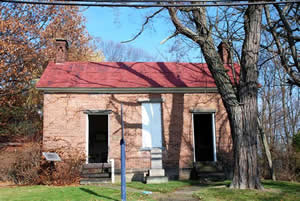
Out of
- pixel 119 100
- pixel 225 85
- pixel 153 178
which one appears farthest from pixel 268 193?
pixel 119 100

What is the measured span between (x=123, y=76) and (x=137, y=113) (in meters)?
2.34

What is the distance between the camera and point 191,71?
16156 mm

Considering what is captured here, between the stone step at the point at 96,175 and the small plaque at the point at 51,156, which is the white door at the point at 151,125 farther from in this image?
the small plaque at the point at 51,156

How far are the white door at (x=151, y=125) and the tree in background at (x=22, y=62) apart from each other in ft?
27.0

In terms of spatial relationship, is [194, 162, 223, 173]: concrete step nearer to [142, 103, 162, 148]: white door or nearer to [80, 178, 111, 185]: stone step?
[142, 103, 162, 148]: white door

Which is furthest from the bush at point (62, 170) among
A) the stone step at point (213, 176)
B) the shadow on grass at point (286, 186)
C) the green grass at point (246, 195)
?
the shadow on grass at point (286, 186)

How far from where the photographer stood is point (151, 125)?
549 inches

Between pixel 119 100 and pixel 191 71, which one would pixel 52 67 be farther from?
pixel 191 71

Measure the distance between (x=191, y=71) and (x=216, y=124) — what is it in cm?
355

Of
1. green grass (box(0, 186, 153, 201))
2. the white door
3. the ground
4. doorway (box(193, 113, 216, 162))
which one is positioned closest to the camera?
the ground

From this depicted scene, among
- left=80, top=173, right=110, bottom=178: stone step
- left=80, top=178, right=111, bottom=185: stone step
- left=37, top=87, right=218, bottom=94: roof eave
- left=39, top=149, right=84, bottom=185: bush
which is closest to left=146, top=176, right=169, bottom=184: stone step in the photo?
left=80, top=178, right=111, bottom=185: stone step

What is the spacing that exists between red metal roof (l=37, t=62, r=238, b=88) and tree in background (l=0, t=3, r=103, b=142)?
4963 millimetres

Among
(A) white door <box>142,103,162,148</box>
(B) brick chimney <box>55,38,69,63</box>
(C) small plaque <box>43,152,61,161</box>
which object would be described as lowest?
(C) small plaque <box>43,152,61,161</box>

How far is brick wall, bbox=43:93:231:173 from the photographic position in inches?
532
